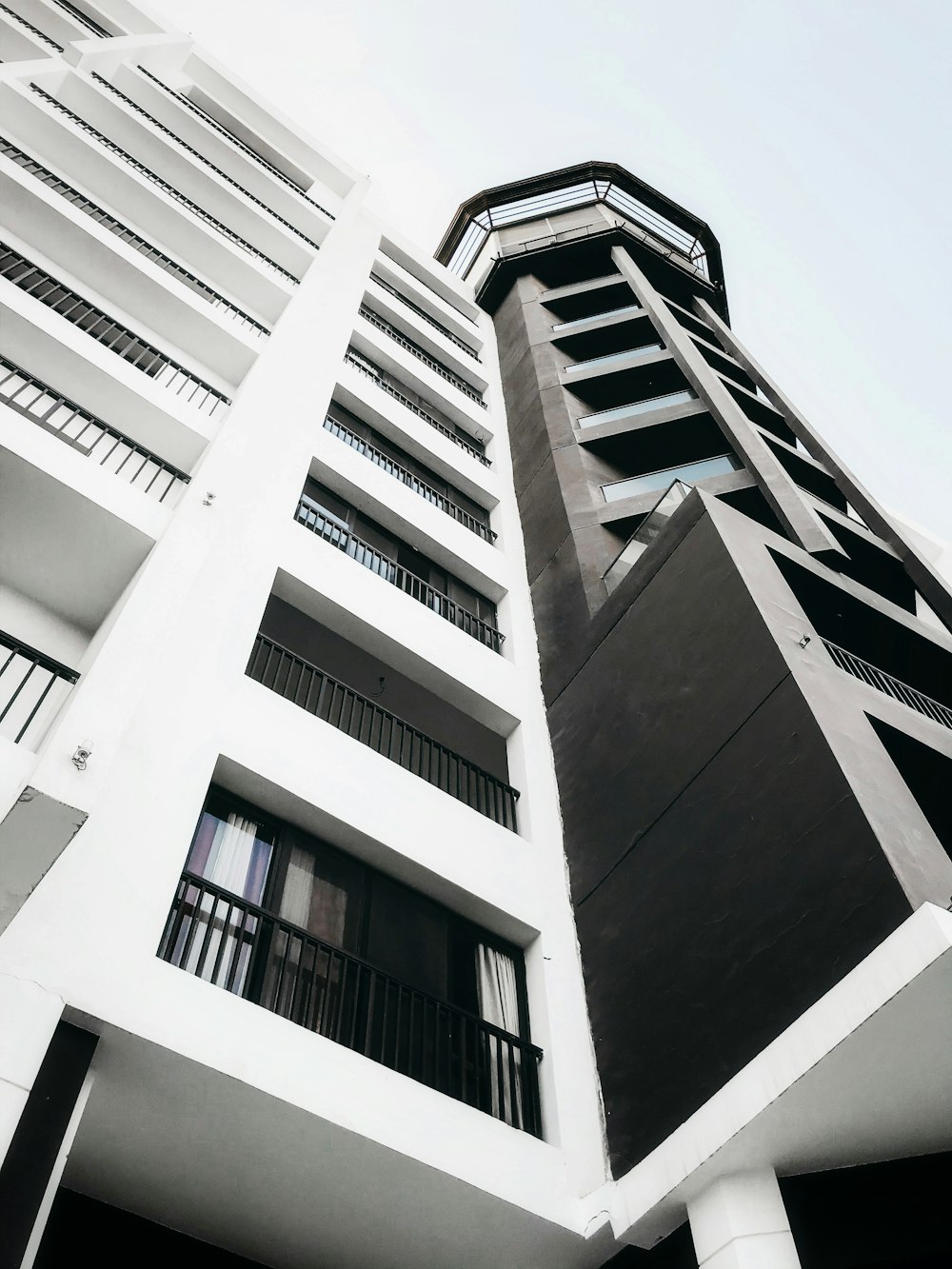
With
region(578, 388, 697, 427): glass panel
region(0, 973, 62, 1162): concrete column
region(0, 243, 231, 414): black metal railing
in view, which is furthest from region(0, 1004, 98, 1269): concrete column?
region(578, 388, 697, 427): glass panel

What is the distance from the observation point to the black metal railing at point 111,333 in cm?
1507

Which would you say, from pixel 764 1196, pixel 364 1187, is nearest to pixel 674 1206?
pixel 764 1196

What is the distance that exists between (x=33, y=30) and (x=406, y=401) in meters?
14.2

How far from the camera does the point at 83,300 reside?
51.2 ft

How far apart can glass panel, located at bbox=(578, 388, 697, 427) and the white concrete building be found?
2869 millimetres

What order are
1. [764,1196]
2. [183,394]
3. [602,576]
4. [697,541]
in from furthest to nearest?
1. [183,394]
2. [602,576]
3. [697,541]
4. [764,1196]

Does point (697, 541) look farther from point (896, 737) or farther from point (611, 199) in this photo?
point (611, 199)

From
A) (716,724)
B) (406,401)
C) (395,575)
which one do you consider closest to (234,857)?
(716,724)

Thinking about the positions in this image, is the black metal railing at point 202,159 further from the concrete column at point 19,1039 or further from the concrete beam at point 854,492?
the concrete column at point 19,1039

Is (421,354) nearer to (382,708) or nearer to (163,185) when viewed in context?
(163,185)

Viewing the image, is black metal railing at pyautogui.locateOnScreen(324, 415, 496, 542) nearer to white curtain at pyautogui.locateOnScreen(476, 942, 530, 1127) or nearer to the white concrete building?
the white concrete building

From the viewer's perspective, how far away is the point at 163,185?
21016 mm

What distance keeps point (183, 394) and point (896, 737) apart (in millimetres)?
12019

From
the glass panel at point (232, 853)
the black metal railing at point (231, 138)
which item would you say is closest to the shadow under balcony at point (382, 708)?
the glass panel at point (232, 853)
